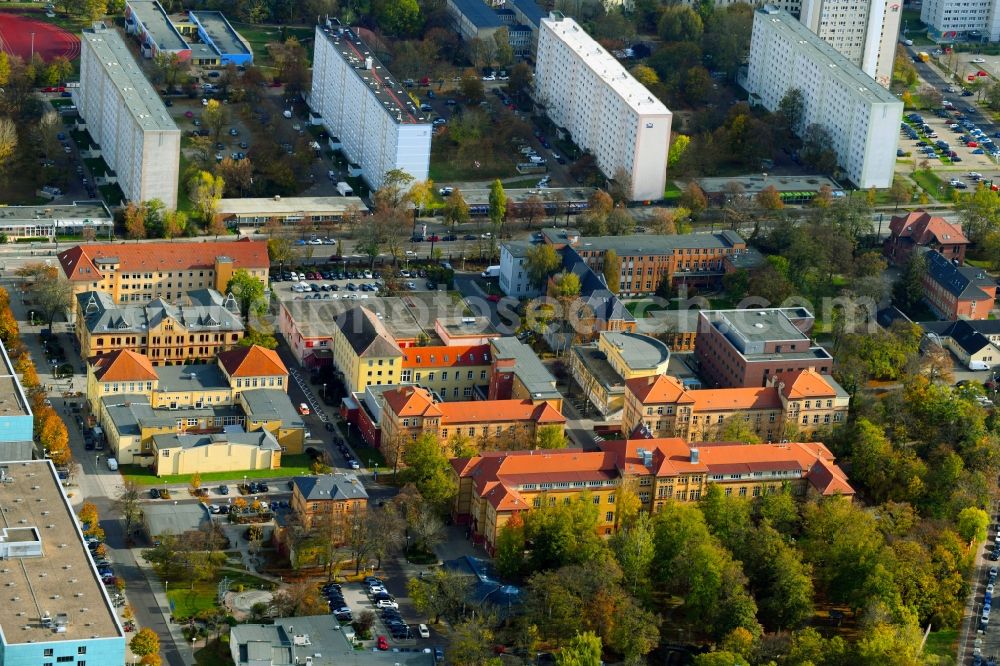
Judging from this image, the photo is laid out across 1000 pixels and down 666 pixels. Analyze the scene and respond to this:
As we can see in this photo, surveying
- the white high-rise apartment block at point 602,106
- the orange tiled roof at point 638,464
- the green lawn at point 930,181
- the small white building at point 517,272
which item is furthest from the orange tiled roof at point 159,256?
the green lawn at point 930,181

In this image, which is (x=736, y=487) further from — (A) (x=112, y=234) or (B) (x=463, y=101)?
(B) (x=463, y=101)

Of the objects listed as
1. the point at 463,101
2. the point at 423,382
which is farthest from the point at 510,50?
the point at 423,382

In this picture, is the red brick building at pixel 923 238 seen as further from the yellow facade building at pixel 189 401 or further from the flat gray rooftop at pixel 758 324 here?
the yellow facade building at pixel 189 401

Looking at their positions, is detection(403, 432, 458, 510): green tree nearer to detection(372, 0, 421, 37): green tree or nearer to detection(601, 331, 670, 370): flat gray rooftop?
detection(601, 331, 670, 370): flat gray rooftop

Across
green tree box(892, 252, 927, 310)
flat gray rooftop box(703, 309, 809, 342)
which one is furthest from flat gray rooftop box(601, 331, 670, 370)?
green tree box(892, 252, 927, 310)

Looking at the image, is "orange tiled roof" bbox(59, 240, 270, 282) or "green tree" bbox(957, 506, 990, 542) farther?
"orange tiled roof" bbox(59, 240, 270, 282)
